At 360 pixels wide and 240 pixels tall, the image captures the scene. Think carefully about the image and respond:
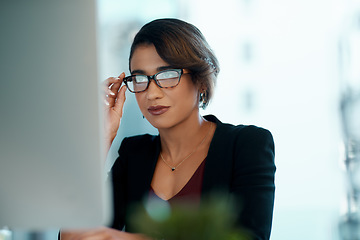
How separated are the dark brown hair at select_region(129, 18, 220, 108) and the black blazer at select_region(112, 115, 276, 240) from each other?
21 centimetres

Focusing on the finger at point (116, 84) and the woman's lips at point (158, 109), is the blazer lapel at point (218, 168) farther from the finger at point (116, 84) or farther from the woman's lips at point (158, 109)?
the finger at point (116, 84)

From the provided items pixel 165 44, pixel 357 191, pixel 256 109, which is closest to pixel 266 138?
pixel 165 44

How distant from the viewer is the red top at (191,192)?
1.35 metres

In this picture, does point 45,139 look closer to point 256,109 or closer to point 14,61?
point 14,61

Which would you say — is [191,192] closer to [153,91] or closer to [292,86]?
[153,91]

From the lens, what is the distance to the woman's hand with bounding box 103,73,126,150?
1.46 metres

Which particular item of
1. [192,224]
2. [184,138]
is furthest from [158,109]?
[192,224]

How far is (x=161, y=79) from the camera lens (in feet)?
4.41

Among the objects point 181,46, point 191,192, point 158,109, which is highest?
point 181,46

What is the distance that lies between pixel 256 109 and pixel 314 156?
637mm

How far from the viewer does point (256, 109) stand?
359 cm

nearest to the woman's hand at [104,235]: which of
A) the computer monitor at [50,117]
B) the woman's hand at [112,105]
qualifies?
the computer monitor at [50,117]

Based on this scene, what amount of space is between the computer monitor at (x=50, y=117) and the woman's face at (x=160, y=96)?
0.80m

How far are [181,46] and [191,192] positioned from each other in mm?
501
